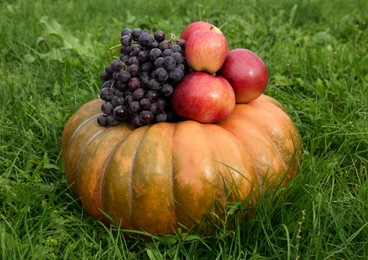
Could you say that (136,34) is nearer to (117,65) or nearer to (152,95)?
(117,65)

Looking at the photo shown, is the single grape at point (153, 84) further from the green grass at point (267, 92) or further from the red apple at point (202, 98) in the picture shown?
the green grass at point (267, 92)

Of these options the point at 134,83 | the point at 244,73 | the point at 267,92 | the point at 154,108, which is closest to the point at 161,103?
the point at 154,108

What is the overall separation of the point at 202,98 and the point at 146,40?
0.35 metres

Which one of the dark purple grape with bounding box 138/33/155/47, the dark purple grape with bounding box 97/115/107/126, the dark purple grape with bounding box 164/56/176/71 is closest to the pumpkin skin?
the dark purple grape with bounding box 97/115/107/126

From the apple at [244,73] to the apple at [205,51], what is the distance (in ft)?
0.24

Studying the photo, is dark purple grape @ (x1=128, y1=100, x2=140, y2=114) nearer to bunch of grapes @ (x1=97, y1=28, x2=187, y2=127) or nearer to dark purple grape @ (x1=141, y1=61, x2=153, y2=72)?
bunch of grapes @ (x1=97, y1=28, x2=187, y2=127)

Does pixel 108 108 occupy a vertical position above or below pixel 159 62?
below

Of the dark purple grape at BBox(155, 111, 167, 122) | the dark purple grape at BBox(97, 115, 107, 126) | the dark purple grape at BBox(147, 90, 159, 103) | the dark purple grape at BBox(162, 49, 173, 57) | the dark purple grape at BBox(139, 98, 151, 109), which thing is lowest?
the dark purple grape at BBox(97, 115, 107, 126)

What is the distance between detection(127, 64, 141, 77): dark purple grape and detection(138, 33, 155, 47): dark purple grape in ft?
0.35

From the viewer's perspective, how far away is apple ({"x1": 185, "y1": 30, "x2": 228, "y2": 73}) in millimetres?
2045

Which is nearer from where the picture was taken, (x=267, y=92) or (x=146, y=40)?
(x=146, y=40)

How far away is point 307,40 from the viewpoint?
4.41 meters

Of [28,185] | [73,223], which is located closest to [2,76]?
[28,185]

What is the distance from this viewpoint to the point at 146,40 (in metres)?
2.05
